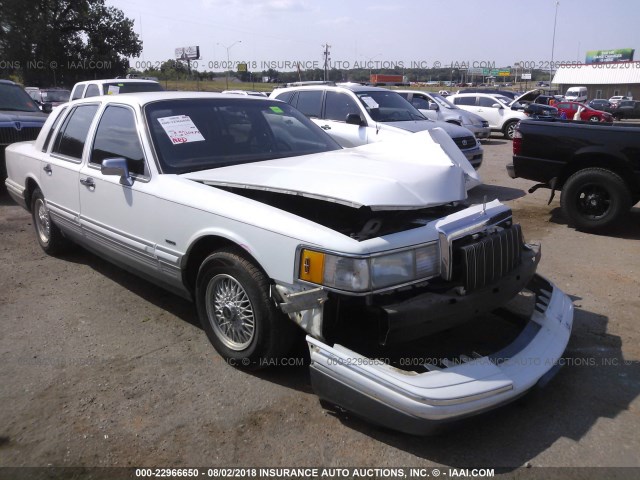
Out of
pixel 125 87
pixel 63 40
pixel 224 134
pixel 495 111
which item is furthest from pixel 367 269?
pixel 63 40

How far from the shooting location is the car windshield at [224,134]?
3861 mm

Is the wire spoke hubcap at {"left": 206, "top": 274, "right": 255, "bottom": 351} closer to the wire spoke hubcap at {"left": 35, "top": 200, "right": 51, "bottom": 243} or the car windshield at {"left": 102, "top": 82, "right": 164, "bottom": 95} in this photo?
the wire spoke hubcap at {"left": 35, "top": 200, "right": 51, "bottom": 243}

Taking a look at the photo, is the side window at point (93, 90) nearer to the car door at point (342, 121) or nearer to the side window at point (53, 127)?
the car door at point (342, 121)

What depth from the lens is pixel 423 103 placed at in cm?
1636

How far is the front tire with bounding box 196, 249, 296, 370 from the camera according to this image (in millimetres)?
3023

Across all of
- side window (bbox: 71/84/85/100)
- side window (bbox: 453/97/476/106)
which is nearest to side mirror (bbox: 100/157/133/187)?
side window (bbox: 71/84/85/100)

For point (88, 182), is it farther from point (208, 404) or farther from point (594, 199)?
point (594, 199)

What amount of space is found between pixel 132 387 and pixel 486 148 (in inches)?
595

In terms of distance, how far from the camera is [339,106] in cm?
918

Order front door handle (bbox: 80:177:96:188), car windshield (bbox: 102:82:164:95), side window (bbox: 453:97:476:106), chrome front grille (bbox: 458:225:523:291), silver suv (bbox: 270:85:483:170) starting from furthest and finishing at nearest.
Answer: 1. side window (bbox: 453:97:476:106)
2. car windshield (bbox: 102:82:164:95)
3. silver suv (bbox: 270:85:483:170)
4. front door handle (bbox: 80:177:96:188)
5. chrome front grille (bbox: 458:225:523:291)

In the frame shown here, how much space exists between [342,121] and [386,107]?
3.43ft

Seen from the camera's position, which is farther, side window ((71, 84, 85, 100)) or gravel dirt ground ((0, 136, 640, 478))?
side window ((71, 84, 85, 100))

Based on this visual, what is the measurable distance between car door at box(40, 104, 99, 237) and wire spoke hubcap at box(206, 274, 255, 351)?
2006 millimetres

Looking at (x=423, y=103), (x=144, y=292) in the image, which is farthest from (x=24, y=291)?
(x=423, y=103)
